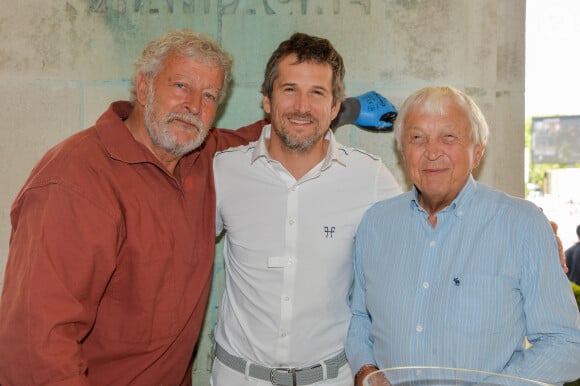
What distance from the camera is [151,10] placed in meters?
3.31

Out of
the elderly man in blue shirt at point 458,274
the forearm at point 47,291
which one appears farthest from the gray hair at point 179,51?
the elderly man in blue shirt at point 458,274

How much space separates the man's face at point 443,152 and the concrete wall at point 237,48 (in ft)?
4.13

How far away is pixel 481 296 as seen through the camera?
74.7 inches

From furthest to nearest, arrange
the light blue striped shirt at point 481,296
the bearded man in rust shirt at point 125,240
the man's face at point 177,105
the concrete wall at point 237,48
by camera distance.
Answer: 1. the concrete wall at point 237,48
2. the man's face at point 177,105
3. the bearded man in rust shirt at point 125,240
4. the light blue striped shirt at point 481,296

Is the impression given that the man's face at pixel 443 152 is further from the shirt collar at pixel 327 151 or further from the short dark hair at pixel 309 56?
the short dark hair at pixel 309 56

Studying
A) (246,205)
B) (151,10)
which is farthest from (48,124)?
(246,205)

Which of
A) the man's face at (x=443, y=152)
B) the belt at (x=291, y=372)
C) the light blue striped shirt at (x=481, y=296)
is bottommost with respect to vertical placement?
the belt at (x=291, y=372)

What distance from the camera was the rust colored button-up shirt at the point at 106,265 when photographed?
1920 millimetres

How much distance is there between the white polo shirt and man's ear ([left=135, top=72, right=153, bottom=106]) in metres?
0.55

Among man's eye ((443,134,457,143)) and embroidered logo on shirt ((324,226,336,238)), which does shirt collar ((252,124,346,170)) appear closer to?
embroidered logo on shirt ((324,226,336,238))

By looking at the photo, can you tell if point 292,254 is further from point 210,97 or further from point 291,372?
point 210,97

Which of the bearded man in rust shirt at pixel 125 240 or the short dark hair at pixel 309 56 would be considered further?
the short dark hair at pixel 309 56

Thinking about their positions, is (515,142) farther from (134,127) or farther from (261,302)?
(134,127)

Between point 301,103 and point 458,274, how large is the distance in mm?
1040
